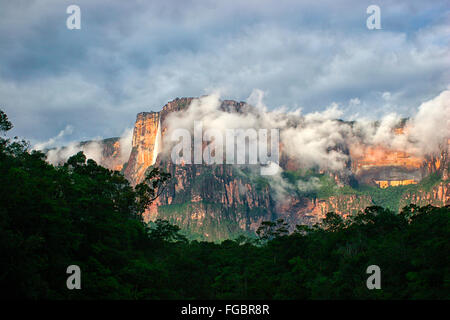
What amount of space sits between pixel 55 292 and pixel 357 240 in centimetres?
5343

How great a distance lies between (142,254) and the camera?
65312mm

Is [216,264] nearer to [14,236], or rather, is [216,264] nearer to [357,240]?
[357,240]

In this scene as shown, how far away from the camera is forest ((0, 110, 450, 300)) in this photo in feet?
119

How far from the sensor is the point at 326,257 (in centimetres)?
7850

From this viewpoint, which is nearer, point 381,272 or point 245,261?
point 381,272

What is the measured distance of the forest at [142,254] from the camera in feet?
119

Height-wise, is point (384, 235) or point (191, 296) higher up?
point (384, 235)

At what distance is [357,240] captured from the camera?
7925 centimetres

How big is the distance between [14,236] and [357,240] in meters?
58.0
